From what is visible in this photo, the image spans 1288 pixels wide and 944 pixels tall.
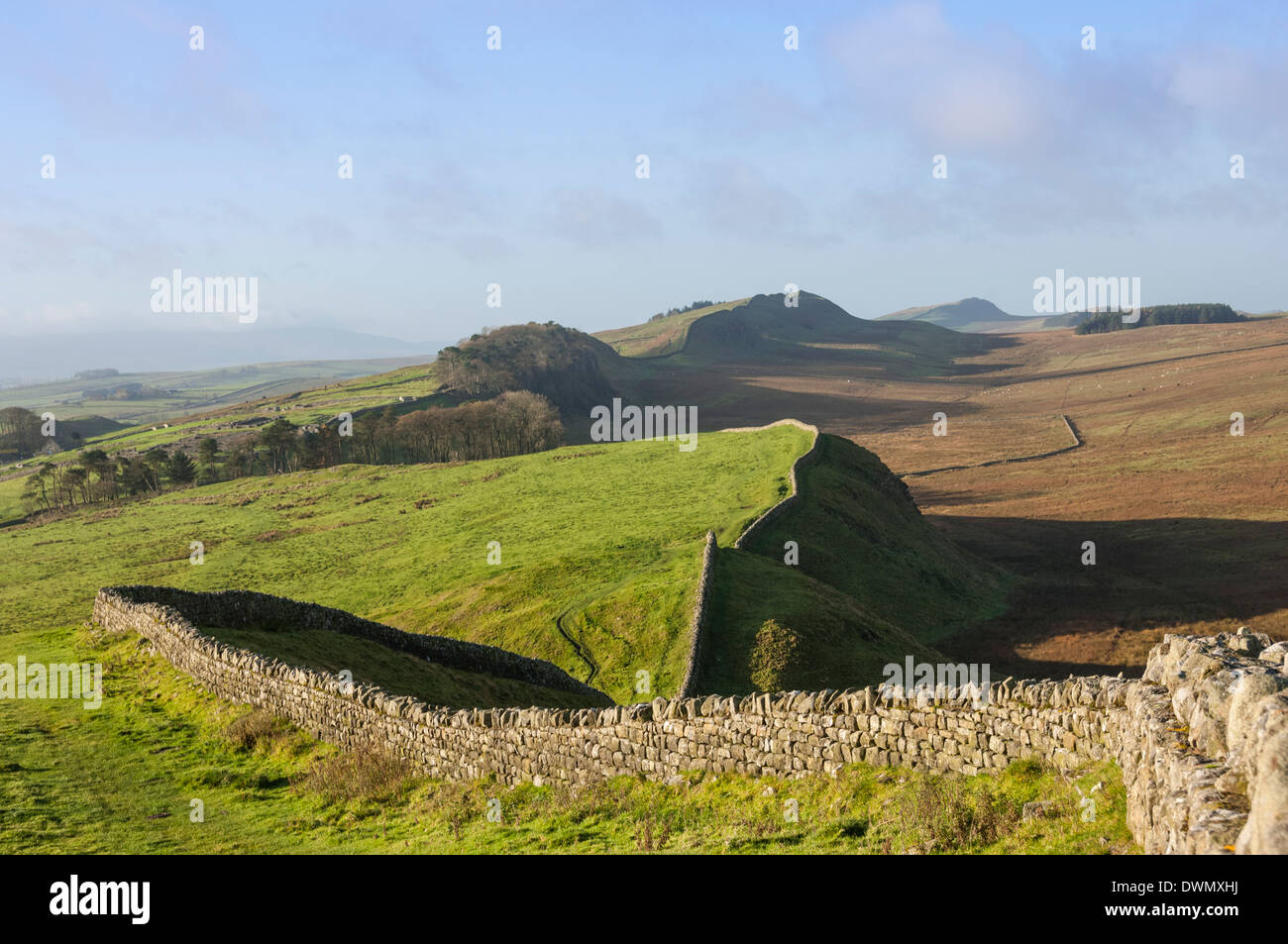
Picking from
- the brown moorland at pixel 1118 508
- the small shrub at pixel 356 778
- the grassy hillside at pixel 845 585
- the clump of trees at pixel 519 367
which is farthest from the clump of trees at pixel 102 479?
the small shrub at pixel 356 778

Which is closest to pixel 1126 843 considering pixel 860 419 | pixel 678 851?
pixel 678 851

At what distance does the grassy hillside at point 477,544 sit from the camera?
41062 millimetres

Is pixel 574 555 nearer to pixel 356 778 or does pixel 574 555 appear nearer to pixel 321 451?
pixel 356 778

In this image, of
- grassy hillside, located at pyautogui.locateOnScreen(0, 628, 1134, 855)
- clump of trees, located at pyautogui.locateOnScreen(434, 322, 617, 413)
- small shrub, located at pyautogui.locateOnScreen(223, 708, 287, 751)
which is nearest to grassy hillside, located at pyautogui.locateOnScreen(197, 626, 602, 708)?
small shrub, located at pyautogui.locateOnScreen(223, 708, 287, 751)

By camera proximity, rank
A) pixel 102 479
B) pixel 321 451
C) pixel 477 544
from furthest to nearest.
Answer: pixel 321 451 < pixel 102 479 < pixel 477 544

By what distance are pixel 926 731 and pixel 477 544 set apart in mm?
49867

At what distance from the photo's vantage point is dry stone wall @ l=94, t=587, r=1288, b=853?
23.2 feet

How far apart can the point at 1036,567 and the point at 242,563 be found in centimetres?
5503

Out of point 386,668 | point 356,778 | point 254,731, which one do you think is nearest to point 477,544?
point 386,668

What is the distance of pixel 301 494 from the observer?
83062mm

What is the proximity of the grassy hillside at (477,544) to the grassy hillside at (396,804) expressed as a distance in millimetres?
19442

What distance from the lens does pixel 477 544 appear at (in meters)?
59.6

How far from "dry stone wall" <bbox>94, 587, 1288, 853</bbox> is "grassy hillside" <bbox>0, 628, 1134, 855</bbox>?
37cm

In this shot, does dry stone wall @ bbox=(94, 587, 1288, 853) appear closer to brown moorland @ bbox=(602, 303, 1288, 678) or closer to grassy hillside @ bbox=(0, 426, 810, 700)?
grassy hillside @ bbox=(0, 426, 810, 700)
